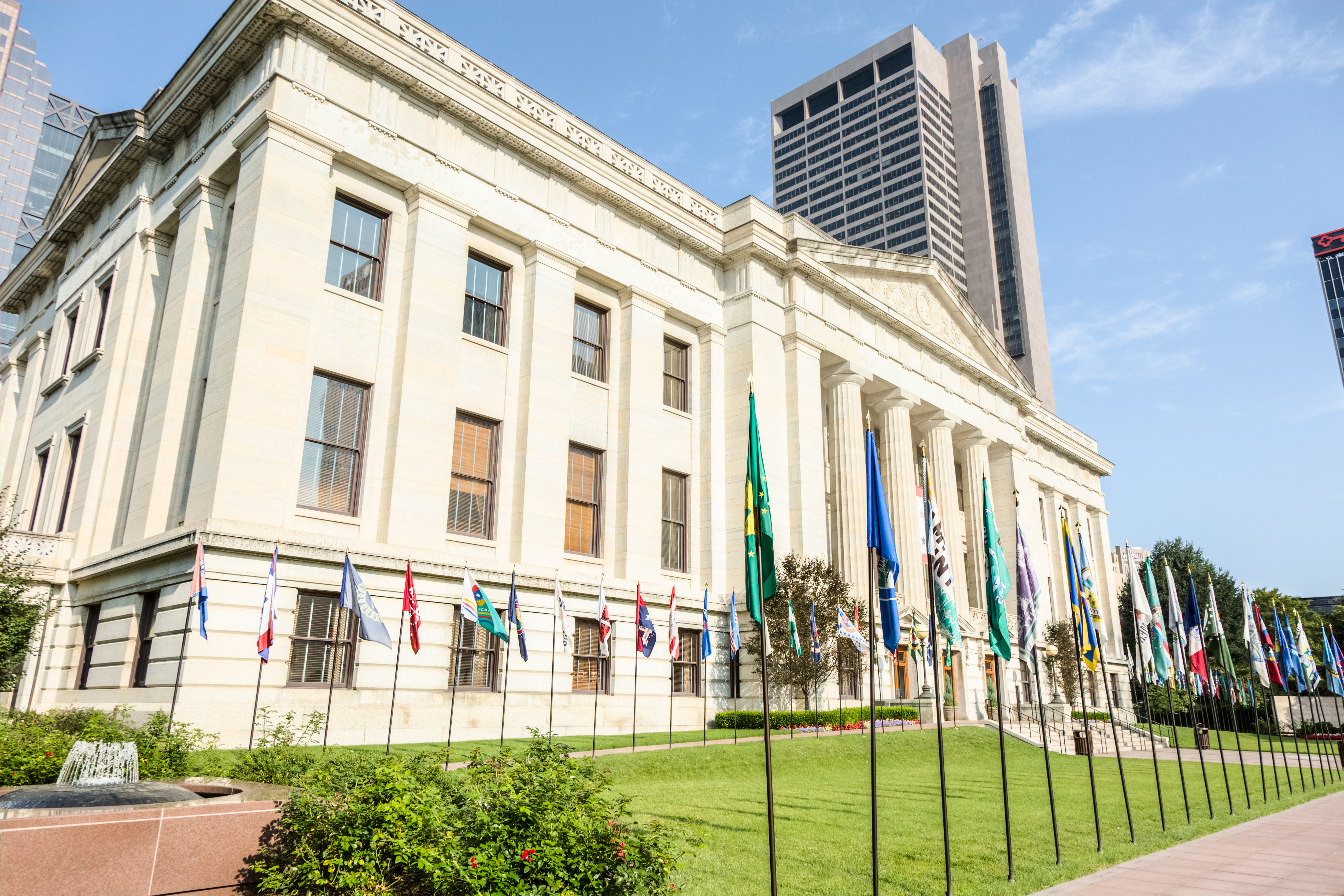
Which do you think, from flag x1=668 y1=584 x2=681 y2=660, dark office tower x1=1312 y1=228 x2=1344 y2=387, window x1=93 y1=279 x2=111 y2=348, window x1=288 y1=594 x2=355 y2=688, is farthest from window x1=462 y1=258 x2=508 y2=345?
dark office tower x1=1312 y1=228 x2=1344 y2=387

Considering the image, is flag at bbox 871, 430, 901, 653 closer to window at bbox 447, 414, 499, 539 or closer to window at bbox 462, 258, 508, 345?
window at bbox 447, 414, 499, 539

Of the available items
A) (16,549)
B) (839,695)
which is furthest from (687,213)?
(16,549)

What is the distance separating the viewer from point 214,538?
20609 millimetres

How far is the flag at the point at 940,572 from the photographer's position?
515 inches

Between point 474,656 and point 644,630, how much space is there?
17.1ft

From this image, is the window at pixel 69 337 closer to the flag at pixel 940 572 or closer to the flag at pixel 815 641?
the flag at pixel 815 641

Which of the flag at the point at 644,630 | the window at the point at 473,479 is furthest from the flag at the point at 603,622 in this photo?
the window at the point at 473,479

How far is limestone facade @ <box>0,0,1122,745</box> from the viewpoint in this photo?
75.0ft

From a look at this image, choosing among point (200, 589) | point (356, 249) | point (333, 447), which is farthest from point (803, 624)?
point (200, 589)

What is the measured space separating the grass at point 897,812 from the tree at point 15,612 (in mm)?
17560

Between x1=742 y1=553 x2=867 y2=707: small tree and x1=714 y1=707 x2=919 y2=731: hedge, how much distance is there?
1201 millimetres

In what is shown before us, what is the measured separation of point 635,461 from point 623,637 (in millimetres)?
6723

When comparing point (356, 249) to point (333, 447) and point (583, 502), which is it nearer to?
point (333, 447)

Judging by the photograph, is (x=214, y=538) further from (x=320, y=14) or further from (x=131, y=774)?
(x=320, y=14)
